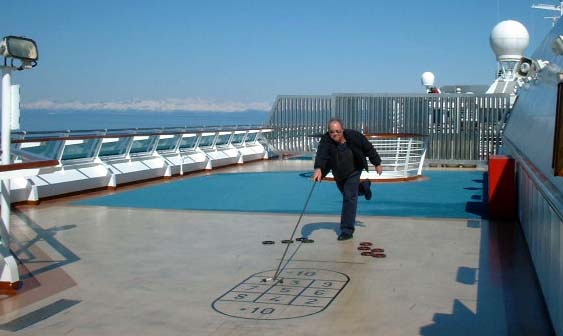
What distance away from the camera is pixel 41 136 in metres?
13.6

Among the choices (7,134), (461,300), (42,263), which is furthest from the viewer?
(42,263)

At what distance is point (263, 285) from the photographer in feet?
20.3

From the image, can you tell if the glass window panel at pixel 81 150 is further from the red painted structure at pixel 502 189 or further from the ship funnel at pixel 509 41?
the ship funnel at pixel 509 41

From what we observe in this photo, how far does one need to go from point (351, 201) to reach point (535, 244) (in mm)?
2579

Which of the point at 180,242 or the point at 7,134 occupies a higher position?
the point at 7,134

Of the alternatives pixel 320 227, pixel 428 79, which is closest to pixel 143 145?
pixel 320 227

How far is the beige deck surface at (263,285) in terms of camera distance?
505 centimetres

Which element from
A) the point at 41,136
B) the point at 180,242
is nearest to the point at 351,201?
the point at 180,242

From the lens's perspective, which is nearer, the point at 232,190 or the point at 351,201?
the point at 351,201

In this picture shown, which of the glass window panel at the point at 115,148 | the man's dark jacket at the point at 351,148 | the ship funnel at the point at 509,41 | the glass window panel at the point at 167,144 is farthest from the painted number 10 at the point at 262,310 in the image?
the ship funnel at the point at 509,41

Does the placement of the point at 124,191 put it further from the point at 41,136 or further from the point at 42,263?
the point at 42,263

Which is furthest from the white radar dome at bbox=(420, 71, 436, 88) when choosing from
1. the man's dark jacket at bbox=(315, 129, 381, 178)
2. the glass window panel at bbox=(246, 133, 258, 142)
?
the man's dark jacket at bbox=(315, 129, 381, 178)

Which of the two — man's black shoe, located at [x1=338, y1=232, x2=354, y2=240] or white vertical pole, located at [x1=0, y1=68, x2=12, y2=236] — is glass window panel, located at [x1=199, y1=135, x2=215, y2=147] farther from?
white vertical pole, located at [x1=0, y1=68, x2=12, y2=236]

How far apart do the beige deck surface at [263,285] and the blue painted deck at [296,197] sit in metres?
1.35
